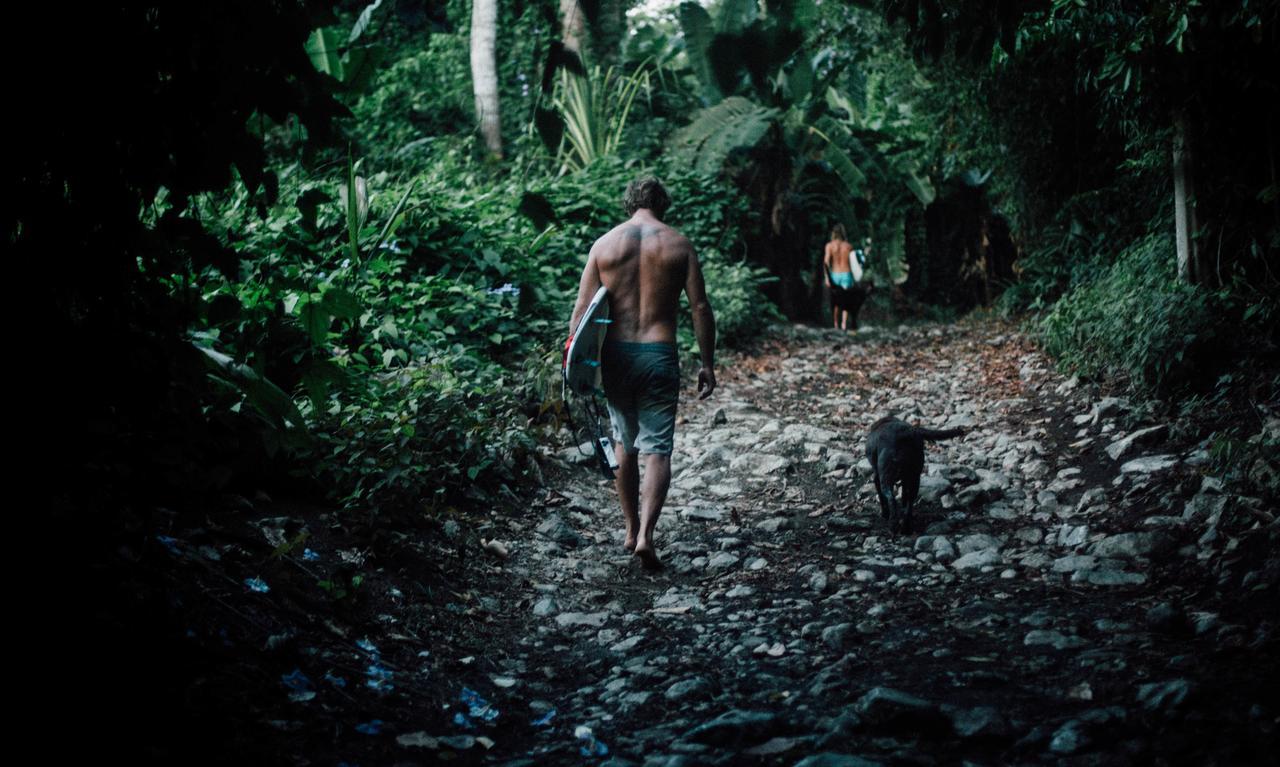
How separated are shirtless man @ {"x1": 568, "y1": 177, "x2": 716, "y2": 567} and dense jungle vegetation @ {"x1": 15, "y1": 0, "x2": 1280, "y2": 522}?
32.6 inches

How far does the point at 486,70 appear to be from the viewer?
44.1 ft

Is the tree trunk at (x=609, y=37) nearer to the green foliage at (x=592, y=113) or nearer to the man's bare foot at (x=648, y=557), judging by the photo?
the green foliage at (x=592, y=113)

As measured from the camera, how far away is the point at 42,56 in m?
2.09

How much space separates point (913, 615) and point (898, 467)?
1.28 metres

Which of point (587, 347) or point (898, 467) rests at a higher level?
point (587, 347)

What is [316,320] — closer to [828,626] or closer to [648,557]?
[648,557]

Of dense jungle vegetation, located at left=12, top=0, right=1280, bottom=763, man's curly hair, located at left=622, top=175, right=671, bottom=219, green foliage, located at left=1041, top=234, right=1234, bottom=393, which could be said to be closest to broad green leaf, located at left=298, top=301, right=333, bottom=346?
dense jungle vegetation, located at left=12, top=0, right=1280, bottom=763

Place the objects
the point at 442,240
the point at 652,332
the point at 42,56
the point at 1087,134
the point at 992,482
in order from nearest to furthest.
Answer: the point at 42,56
the point at 652,332
the point at 992,482
the point at 442,240
the point at 1087,134

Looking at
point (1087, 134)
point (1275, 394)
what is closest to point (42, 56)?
point (1275, 394)

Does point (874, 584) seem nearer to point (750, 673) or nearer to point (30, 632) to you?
point (750, 673)

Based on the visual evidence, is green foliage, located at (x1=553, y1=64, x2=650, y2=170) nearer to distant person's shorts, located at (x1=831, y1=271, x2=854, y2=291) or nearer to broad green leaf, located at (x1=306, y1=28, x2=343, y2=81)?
distant person's shorts, located at (x1=831, y1=271, x2=854, y2=291)

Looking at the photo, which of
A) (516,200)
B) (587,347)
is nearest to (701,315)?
(587,347)

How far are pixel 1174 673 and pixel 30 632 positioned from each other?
3.08 meters

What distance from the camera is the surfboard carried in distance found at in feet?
14.6
